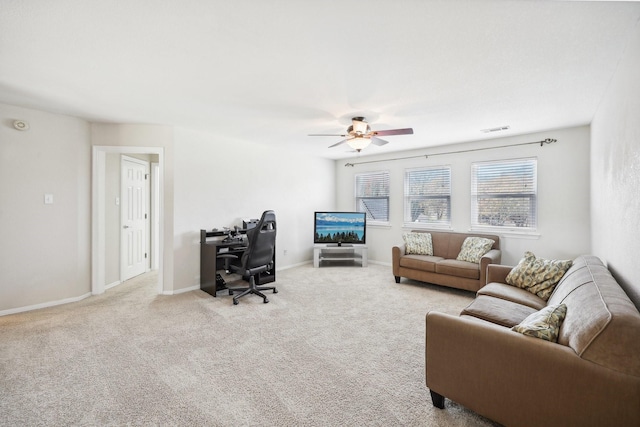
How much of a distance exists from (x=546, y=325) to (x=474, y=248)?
10.3ft

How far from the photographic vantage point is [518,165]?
453 centimetres

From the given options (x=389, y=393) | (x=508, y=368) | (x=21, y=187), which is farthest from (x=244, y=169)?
(x=508, y=368)

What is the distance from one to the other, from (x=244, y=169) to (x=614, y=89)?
4686 millimetres

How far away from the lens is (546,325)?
1527 mm

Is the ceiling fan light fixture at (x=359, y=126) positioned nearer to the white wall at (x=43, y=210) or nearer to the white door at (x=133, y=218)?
the white wall at (x=43, y=210)

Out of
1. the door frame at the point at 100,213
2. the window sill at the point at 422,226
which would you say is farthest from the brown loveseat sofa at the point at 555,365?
the door frame at the point at 100,213

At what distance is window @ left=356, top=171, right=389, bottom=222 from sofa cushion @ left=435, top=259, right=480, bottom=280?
2.02 metres

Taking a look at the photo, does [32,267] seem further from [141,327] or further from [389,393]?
[389,393]

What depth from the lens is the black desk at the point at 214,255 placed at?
13.2 ft

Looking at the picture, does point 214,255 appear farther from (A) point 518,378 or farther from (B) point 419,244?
(A) point 518,378

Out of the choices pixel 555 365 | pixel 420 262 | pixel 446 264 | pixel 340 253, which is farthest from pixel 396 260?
pixel 555 365

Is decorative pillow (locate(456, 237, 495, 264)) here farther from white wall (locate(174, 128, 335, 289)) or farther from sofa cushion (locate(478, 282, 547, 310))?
white wall (locate(174, 128, 335, 289))

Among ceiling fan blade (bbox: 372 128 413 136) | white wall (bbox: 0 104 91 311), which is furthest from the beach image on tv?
white wall (bbox: 0 104 91 311)

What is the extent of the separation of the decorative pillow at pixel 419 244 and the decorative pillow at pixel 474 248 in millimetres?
525
